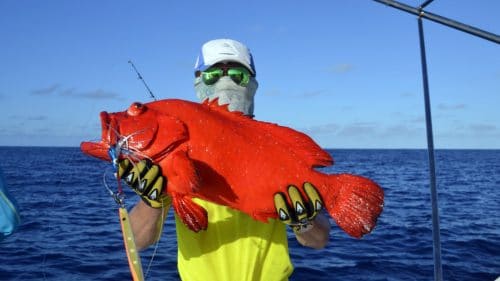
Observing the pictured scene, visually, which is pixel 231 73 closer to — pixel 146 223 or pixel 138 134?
pixel 138 134

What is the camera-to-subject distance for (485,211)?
652 inches

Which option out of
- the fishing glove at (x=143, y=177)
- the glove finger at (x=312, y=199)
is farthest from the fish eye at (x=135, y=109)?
the glove finger at (x=312, y=199)

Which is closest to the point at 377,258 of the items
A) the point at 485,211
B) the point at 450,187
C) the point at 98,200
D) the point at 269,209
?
the point at 269,209

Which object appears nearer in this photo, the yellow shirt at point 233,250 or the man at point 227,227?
the man at point 227,227

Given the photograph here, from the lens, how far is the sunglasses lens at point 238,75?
10.1 feet

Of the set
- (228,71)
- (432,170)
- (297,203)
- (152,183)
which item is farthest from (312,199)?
(432,170)

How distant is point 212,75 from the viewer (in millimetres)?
3092

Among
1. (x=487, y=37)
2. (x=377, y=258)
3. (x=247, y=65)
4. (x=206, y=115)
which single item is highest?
(x=487, y=37)

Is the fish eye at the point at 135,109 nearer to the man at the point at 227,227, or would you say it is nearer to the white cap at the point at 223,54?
the man at the point at 227,227

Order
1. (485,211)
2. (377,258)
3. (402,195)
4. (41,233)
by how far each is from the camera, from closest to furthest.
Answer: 1. (377,258)
2. (41,233)
3. (485,211)
4. (402,195)

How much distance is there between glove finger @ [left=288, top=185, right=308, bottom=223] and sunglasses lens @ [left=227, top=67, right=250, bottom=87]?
2.80 ft

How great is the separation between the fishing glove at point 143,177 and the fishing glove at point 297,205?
69 cm

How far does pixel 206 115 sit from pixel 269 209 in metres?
0.70

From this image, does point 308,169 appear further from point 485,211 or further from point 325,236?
point 485,211
